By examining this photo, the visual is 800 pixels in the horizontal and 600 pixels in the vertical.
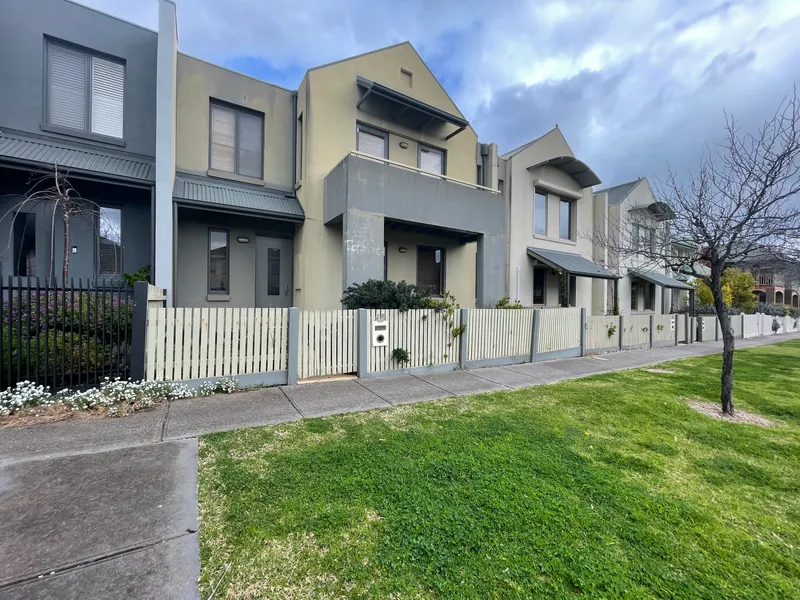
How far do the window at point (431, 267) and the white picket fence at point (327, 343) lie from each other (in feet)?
20.2

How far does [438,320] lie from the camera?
28.1ft

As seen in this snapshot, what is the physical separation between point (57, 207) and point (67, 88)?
10.6 ft

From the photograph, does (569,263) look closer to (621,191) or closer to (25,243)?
(621,191)

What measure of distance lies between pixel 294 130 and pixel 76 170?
592cm

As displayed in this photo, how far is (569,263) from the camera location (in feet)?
49.1

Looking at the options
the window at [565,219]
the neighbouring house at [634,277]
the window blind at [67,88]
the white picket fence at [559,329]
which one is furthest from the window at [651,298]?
the window blind at [67,88]

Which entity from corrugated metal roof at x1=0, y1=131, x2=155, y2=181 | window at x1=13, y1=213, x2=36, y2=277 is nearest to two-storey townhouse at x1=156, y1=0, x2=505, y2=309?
corrugated metal roof at x1=0, y1=131, x2=155, y2=181

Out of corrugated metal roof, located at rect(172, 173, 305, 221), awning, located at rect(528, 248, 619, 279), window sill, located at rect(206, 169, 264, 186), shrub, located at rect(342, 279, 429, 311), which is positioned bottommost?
shrub, located at rect(342, 279, 429, 311)

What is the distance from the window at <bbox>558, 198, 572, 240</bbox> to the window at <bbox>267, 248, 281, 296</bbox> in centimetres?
1324

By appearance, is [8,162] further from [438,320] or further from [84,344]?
[438,320]

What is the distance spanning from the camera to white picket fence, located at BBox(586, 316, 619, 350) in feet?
40.4

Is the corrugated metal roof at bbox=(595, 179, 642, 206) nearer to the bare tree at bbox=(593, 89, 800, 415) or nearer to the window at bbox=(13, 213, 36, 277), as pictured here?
the bare tree at bbox=(593, 89, 800, 415)

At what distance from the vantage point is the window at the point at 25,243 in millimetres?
8625

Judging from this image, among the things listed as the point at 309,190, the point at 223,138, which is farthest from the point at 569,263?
the point at 223,138
